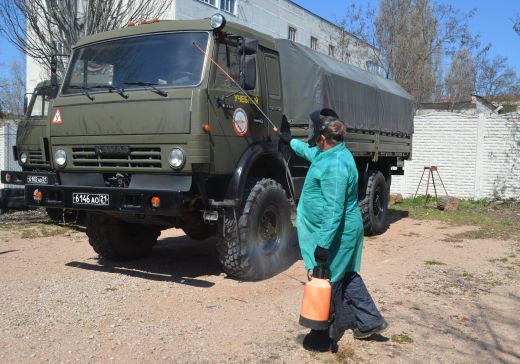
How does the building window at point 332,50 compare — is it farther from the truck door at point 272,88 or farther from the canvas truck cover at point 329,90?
the truck door at point 272,88

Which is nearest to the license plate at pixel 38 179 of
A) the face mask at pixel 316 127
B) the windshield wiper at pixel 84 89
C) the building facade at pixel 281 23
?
the windshield wiper at pixel 84 89

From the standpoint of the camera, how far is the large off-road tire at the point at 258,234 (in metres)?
5.80

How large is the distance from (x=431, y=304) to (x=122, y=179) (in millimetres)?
3498

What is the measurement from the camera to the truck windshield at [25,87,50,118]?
10.7 metres

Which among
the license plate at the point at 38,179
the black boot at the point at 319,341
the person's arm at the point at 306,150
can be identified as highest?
the person's arm at the point at 306,150

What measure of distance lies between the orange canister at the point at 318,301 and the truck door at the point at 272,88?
3.00m

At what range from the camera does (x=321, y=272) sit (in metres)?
3.89

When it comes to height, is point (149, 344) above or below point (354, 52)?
below

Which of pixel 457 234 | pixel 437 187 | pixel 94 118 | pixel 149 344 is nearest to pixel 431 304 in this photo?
pixel 149 344

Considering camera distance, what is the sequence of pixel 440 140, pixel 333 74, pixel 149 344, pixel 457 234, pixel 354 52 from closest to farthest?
pixel 149 344
pixel 333 74
pixel 457 234
pixel 440 140
pixel 354 52

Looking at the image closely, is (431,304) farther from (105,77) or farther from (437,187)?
(437,187)

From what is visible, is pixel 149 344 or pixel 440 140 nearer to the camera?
pixel 149 344

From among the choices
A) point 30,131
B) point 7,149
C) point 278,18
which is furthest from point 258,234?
point 278,18

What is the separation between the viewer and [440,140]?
15.4 m
